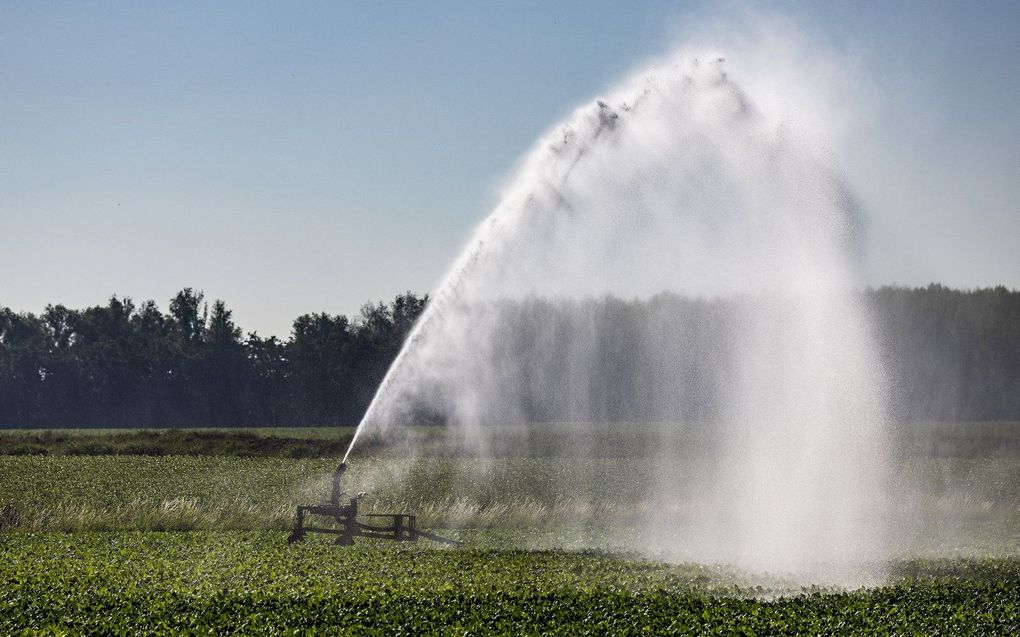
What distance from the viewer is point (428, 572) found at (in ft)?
77.5

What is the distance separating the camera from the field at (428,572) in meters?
18.5

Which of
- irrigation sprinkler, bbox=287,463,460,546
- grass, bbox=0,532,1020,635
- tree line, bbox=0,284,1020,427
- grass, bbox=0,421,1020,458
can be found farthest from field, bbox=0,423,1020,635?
tree line, bbox=0,284,1020,427

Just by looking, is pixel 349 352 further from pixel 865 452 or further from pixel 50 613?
pixel 50 613

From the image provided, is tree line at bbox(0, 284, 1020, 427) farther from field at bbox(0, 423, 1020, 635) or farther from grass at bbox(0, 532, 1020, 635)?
grass at bbox(0, 532, 1020, 635)

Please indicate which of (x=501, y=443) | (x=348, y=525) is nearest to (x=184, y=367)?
(x=501, y=443)

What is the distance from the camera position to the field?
18531mm

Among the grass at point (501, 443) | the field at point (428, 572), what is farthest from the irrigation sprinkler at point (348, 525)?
the grass at point (501, 443)

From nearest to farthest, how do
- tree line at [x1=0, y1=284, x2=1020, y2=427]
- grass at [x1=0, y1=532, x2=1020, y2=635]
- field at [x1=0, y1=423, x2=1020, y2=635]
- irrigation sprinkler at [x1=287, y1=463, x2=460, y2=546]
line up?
1. grass at [x1=0, y1=532, x2=1020, y2=635]
2. field at [x1=0, y1=423, x2=1020, y2=635]
3. irrigation sprinkler at [x1=287, y1=463, x2=460, y2=546]
4. tree line at [x1=0, y1=284, x2=1020, y2=427]

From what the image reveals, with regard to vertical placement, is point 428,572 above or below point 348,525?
below

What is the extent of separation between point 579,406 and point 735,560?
63.5 m

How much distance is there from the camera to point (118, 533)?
3155cm

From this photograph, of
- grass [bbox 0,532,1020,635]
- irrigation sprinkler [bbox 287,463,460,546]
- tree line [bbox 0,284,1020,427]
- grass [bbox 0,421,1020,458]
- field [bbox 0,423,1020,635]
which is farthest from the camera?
tree line [bbox 0,284,1020,427]

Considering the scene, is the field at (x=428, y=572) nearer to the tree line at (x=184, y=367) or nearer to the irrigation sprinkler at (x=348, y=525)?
the irrigation sprinkler at (x=348, y=525)

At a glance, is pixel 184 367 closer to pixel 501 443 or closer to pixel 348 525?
pixel 501 443
